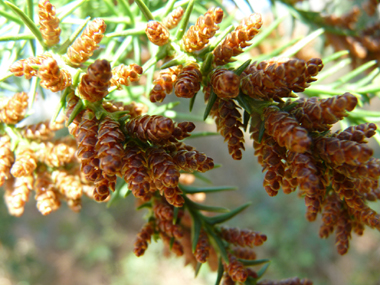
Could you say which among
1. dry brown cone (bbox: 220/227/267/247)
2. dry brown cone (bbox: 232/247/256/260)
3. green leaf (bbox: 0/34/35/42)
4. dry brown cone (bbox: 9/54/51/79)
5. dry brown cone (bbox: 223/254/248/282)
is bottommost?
dry brown cone (bbox: 232/247/256/260)

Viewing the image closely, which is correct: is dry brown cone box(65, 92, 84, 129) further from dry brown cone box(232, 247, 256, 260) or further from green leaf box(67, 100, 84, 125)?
dry brown cone box(232, 247, 256, 260)

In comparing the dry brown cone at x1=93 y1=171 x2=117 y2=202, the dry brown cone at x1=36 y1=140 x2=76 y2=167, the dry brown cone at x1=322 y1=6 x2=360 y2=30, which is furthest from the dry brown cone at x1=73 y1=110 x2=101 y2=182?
the dry brown cone at x1=322 y1=6 x2=360 y2=30

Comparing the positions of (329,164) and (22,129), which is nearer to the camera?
(329,164)

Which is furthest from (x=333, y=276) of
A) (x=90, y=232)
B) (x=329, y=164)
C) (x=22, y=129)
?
(x=22, y=129)

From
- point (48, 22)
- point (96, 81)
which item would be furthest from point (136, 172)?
point (48, 22)

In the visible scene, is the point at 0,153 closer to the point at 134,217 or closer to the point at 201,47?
the point at 201,47

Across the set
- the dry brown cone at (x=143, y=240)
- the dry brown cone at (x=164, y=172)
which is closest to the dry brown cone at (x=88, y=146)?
the dry brown cone at (x=164, y=172)
